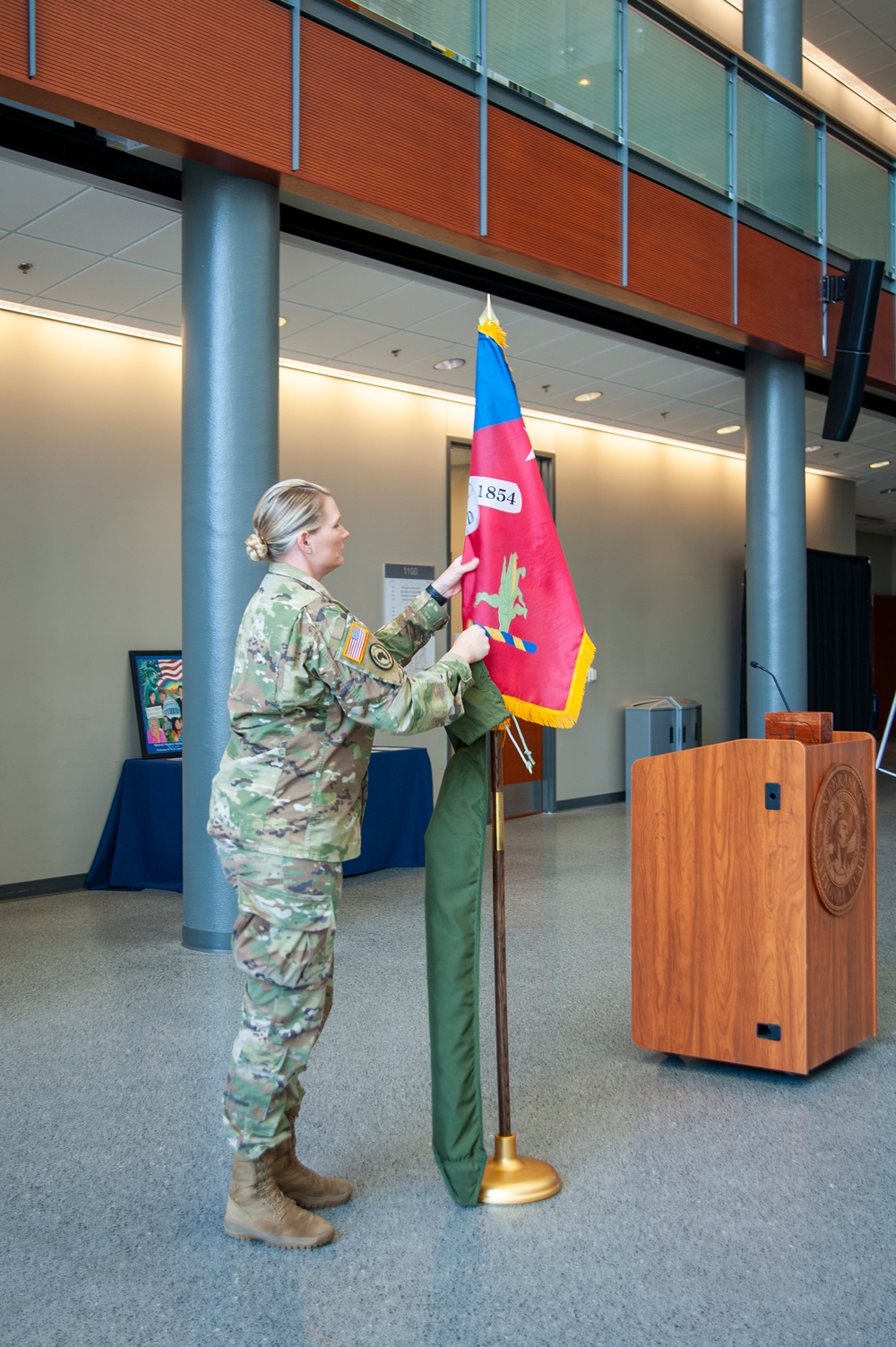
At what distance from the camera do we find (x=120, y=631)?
6586mm

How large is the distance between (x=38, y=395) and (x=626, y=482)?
5.62m

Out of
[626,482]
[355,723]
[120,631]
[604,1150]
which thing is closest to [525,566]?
[355,723]

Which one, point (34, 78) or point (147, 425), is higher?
point (34, 78)

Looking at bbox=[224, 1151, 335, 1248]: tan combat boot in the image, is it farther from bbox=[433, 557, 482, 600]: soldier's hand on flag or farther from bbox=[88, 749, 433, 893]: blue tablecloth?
bbox=[88, 749, 433, 893]: blue tablecloth

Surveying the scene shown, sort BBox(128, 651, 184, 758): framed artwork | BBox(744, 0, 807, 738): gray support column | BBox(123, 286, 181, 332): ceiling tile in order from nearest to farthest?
BBox(123, 286, 181, 332): ceiling tile → BBox(128, 651, 184, 758): framed artwork → BBox(744, 0, 807, 738): gray support column

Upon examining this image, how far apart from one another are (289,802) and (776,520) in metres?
6.14

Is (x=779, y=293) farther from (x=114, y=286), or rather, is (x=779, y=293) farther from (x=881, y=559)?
(x=881, y=559)

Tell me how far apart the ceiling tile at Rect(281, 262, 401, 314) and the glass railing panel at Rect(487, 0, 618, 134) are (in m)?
1.17

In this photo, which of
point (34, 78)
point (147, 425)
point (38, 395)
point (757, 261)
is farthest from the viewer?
point (757, 261)

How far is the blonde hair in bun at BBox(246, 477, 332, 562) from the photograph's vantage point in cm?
234

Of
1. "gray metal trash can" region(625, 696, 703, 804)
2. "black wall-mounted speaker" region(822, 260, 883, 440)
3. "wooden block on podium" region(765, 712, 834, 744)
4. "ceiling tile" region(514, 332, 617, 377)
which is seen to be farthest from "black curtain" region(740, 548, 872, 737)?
"wooden block on podium" region(765, 712, 834, 744)

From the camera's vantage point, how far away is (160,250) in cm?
514

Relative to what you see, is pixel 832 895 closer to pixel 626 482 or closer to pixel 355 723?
pixel 355 723

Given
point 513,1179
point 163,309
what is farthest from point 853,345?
point 513,1179
